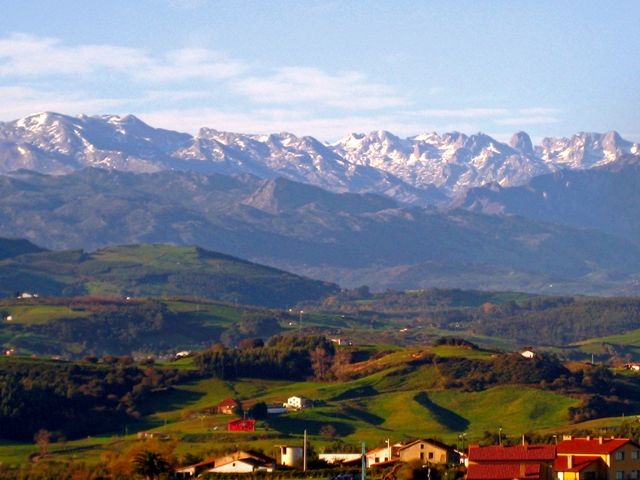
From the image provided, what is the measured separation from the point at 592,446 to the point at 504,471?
14.9ft

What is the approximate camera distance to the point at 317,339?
16975 centimetres

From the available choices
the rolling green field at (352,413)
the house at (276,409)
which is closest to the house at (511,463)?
the rolling green field at (352,413)

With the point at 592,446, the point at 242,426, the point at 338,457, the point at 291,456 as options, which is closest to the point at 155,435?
the point at 242,426

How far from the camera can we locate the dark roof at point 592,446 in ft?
233

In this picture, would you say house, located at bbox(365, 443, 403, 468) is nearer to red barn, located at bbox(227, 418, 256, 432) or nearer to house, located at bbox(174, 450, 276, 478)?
house, located at bbox(174, 450, 276, 478)

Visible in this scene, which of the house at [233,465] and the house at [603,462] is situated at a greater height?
the house at [603,462]

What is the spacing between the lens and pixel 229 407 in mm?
132375

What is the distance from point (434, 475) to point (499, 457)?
111 inches

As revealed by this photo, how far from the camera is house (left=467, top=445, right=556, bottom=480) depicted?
69438 mm

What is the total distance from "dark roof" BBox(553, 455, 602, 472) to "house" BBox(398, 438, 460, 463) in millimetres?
10384

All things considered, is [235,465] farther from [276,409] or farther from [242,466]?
[276,409]

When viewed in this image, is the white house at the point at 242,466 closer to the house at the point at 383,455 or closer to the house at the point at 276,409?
the house at the point at 383,455

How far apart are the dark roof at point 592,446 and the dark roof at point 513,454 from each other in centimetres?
71

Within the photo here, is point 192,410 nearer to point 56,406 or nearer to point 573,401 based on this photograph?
point 56,406
